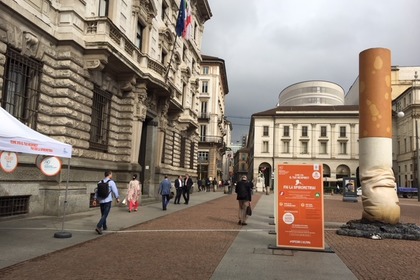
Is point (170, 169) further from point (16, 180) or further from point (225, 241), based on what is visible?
point (225, 241)

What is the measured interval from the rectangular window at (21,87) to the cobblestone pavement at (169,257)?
233 inches

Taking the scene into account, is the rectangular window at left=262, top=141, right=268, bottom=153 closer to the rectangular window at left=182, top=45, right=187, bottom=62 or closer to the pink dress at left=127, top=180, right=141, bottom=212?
the rectangular window at left=182, top=45, right=187, bottom=62

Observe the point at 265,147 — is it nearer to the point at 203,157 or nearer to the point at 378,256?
the point at 203,157

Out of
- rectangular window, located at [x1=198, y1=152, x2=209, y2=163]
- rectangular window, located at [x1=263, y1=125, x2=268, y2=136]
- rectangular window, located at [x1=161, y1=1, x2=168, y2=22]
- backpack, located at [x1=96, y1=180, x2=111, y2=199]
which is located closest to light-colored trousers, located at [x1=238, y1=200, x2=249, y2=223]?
backpack, located at [x1=96, y1=180, x2=111, y2=199]

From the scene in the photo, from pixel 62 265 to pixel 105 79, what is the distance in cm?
1285

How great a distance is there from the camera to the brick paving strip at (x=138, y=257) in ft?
21.2

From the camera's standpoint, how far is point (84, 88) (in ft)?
53.7

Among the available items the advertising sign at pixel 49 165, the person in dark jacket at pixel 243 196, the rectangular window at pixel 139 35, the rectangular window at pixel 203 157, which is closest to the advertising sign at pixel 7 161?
the advertising sign at pixel 49 165

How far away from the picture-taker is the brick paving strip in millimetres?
6477

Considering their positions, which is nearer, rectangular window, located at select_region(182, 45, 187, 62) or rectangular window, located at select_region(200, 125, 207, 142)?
rectangular window, located at select_region(182, 45, 187, 62)

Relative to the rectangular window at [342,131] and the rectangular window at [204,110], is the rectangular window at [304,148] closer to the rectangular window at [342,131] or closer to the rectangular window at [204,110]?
the rectangular window at [342,131]

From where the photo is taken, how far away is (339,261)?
26.1 feet

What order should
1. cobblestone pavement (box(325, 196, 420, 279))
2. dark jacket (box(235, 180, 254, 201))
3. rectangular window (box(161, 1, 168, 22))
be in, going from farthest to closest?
rectangular window (box(161, 1, 168, 22))
dark jacket (box(235, 180, 254, 201))
cobblestone pavement (box(325, 196, 420, 279))

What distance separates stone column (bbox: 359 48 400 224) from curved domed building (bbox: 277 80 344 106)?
89.0 metres
